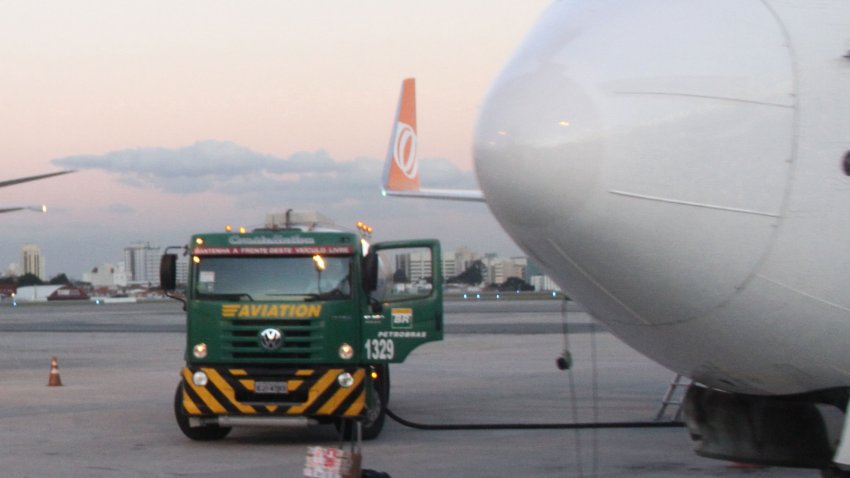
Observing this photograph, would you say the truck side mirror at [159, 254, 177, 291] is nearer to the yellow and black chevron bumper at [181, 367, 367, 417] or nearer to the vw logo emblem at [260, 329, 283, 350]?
the yellow and black chevron bumper at [181, 367, 367, 417]

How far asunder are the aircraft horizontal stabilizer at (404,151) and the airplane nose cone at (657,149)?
1707 centimetres

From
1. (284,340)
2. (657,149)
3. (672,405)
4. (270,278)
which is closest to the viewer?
(657,149)

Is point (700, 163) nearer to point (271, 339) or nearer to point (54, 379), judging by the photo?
point (271, 339)

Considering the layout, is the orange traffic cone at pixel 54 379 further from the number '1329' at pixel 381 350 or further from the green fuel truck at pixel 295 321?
the number '1329' at pixel 381 350

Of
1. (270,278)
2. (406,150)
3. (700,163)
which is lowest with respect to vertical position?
(270,278)

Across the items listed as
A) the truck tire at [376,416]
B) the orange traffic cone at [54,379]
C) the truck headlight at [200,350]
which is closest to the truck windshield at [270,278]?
the truck headlight at [200,350]

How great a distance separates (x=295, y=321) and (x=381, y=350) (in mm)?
941

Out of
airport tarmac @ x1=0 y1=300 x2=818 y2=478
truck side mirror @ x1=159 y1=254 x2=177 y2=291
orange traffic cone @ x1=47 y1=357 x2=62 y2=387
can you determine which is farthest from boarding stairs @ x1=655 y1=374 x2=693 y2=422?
orange traffic cone @ x1=47 y1=357 x2=62 y2=387

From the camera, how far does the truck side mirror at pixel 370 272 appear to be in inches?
531

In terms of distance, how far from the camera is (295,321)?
44.9 feet

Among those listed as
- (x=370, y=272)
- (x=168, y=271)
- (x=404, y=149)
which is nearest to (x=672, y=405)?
(x=370, y=272)

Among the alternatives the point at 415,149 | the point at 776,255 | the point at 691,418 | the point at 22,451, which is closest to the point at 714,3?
the point at 776,255

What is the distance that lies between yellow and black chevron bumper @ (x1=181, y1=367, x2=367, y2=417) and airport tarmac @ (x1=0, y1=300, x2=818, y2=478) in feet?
1.52

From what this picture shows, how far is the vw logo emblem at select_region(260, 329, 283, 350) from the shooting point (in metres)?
13.6
